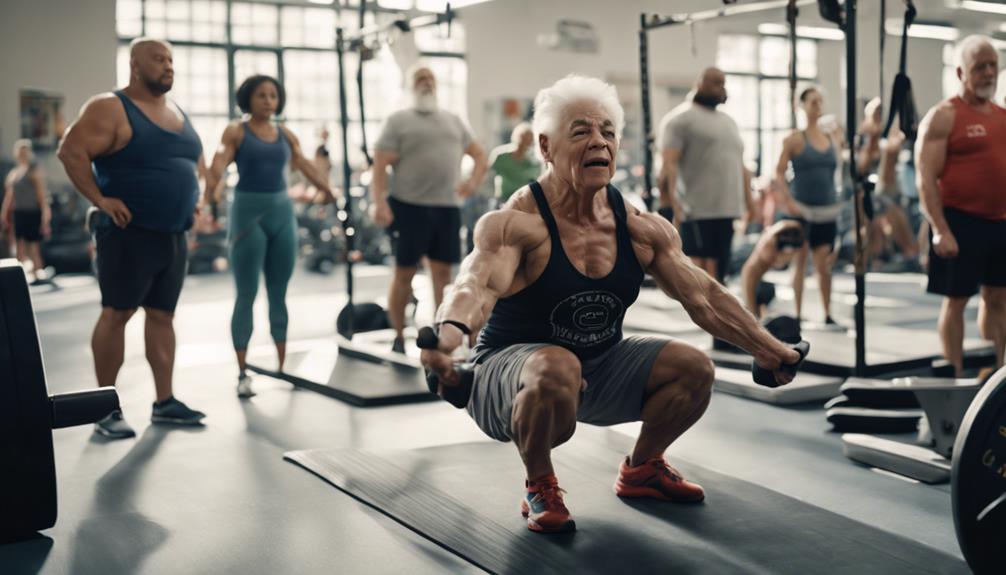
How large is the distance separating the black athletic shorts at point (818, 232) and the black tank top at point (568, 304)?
10.0 ft

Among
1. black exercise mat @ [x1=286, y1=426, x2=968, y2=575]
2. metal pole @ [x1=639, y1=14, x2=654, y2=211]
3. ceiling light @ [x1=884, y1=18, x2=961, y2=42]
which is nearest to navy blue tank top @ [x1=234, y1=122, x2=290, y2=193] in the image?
black exercise mat @ [x1=286, y1=426, x2=968, y2=575]

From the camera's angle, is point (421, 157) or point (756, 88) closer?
point (421, 157)

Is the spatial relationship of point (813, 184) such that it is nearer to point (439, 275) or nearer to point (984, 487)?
point (439, 275)

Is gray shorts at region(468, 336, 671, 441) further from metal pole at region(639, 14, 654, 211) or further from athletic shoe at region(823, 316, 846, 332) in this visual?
athletic shoe at region(823, 316, 846, 332)

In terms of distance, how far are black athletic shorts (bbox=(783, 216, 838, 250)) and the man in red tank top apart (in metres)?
1.67

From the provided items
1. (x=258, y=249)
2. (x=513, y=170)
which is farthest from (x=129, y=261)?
(x=513, y=170)

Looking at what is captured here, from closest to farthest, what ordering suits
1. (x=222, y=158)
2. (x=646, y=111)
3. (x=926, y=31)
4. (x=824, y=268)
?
(x=222, y=158) < (x=646, y=111) < (x=824, y=268) < (x=926, y=31)

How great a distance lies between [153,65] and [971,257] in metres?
2.73

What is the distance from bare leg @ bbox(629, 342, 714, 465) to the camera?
236 centimetres

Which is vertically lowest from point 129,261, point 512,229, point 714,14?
point 129,261

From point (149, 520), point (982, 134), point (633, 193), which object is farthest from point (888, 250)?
point (149, 520)

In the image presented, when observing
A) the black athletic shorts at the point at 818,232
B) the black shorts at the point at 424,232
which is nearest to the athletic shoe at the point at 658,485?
the black shorts at the point at 424,232

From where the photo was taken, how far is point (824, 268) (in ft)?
17.7

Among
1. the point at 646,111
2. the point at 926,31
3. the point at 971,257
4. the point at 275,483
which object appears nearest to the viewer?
the point at 275,483
